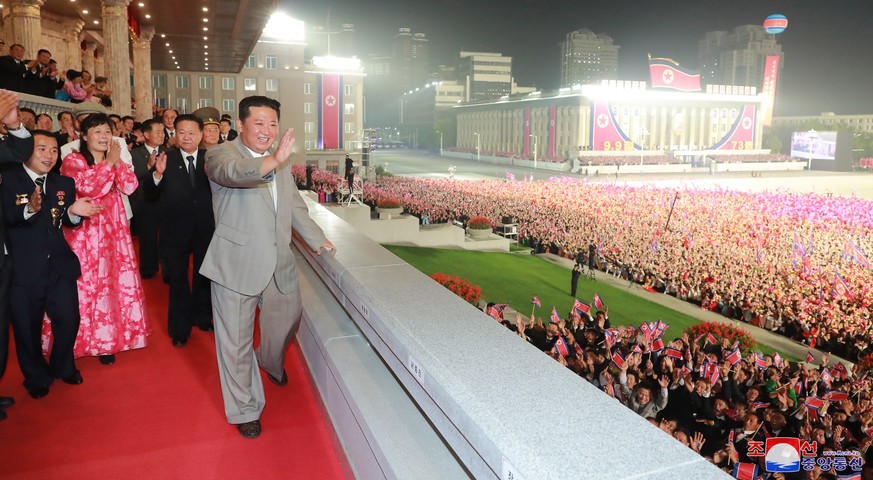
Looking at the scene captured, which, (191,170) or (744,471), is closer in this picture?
(744,471)

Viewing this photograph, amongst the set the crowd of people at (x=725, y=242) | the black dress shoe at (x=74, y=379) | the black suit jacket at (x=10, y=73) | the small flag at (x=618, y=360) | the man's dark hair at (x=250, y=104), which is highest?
the black suit jacket at (x=10, y=73)

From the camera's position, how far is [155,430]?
150 inches

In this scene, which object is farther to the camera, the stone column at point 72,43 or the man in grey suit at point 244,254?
the stone column at point 72,43

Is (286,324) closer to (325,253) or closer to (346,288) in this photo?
(346,288)

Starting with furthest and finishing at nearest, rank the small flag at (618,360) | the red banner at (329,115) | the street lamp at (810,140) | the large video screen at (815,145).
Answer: the street lamp at (810,140) < the large video screen at (815,145) < the red banner at (329,115) < the small flag at (618,360)

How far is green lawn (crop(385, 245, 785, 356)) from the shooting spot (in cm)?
1605

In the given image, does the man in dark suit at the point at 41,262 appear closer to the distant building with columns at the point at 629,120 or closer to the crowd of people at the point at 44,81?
the crowd of people at the point at 44,81

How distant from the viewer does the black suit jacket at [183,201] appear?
575 centimetres

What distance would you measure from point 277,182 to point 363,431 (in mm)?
1758

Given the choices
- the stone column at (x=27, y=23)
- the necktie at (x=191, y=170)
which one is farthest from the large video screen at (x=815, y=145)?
the necktie at (x=191, y=170)

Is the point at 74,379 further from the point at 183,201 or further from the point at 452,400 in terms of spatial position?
the point at 452,400

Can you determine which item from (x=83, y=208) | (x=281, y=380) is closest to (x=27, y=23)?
(x=83, y=208)

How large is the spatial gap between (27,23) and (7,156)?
15.7 metres

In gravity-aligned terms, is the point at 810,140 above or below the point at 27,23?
below
